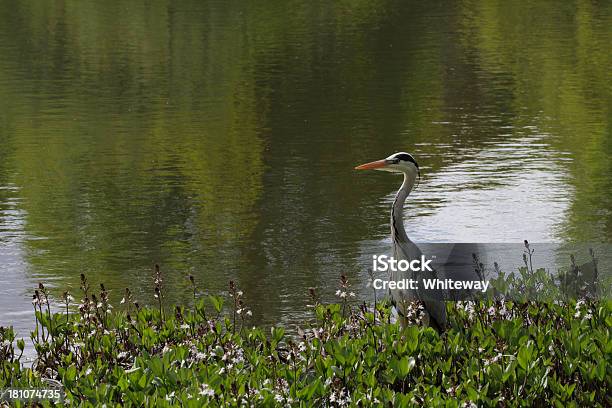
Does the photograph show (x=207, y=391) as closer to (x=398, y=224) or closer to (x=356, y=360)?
(x=356, y=360)

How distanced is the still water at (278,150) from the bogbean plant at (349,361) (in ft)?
9.60

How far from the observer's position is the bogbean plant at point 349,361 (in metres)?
8.30

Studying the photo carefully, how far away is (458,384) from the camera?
8898mm

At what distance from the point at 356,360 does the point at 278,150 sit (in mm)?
14724

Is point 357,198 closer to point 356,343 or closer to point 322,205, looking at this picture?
point 322,205

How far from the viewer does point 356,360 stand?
8797mm

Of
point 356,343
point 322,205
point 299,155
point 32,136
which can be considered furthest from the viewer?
point 32,136

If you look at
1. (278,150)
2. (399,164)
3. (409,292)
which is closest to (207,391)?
(409,292)

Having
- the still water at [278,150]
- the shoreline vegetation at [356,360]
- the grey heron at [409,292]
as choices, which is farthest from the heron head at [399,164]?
the still water at [278,150]

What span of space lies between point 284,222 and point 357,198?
1.89m

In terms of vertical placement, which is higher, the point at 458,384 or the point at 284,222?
the point at 458,384

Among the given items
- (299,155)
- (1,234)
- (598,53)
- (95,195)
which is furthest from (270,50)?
(1,234)

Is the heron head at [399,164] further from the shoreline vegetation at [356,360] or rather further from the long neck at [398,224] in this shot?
the shoreline vegetation at [356,360]

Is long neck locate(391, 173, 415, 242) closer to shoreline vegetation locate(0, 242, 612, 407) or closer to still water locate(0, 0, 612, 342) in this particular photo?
shoreline vegetation locate(0, 242, 612, 407)
